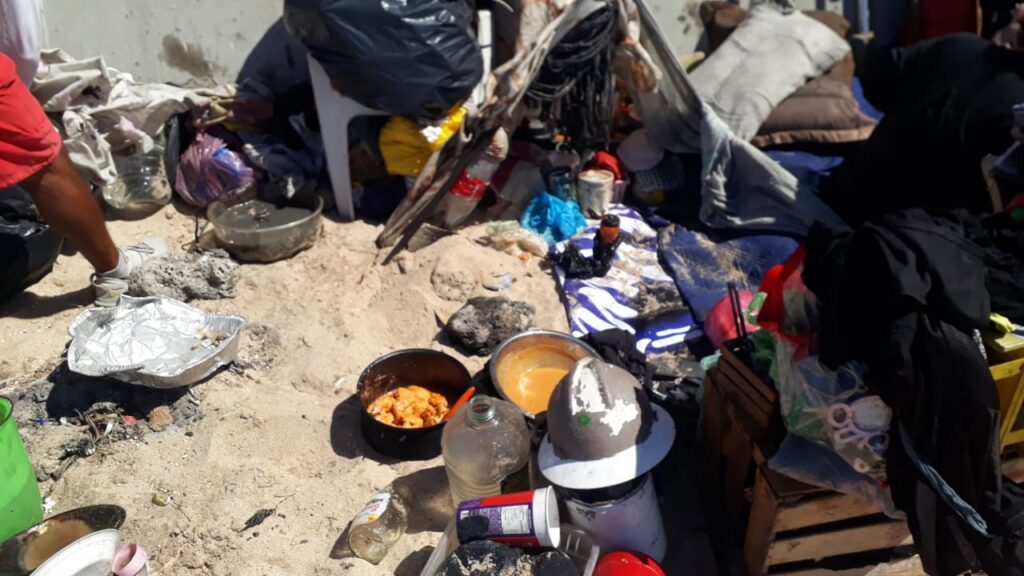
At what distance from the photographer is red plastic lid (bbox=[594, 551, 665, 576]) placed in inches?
79.4

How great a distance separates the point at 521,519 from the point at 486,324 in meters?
1.43

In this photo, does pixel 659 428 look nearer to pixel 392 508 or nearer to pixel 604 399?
pixel 604 399

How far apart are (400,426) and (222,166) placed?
2.15 m

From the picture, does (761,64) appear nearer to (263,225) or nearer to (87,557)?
(263,225)

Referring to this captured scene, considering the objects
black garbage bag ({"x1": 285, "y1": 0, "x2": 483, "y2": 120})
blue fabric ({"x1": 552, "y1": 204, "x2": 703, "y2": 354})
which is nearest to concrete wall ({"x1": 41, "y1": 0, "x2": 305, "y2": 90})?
black garbage bag ({"x1": 285, "y1": 0, "x2": 483, "y2": 120})

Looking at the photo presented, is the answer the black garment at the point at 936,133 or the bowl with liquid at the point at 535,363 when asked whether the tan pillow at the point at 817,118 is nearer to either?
the black garment at the point at 936,133

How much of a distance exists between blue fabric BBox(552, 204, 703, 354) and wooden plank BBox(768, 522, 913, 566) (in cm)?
131

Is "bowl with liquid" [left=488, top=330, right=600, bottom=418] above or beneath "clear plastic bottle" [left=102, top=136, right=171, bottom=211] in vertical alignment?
beneath

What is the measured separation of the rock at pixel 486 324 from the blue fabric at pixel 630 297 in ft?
0.88

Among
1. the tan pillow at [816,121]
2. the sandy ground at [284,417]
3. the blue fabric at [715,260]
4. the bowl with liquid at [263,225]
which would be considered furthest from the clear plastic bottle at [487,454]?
the tan pillow at [816,121]

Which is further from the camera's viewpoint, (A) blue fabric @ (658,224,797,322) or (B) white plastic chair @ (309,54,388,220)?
(B) white plastic chair @ (309,54,388,220)

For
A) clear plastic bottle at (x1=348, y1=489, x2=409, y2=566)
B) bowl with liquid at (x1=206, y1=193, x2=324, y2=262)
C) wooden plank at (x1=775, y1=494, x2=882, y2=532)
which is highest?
wooden plank at (x1=775, y1=494, x2=882, y2=532)

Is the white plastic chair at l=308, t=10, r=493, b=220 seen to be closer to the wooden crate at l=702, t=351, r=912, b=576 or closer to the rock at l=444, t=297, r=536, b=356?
the rock at l=444, t=297, r=536, b=356

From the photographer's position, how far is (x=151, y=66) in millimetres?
4473
